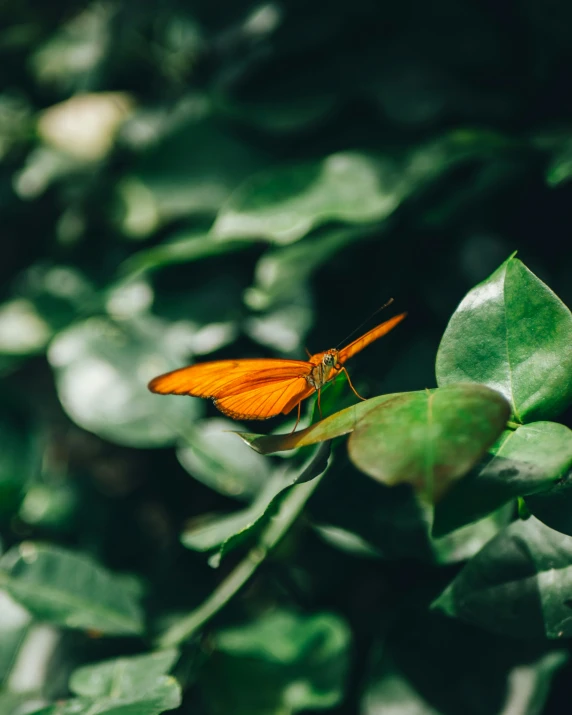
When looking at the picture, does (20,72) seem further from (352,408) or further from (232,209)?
(352,408)

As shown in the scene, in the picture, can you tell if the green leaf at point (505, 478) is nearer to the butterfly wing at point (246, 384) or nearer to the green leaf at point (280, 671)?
the butterfly wing at point (246, 384)

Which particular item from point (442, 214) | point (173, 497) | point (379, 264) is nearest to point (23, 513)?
point (173, 497)

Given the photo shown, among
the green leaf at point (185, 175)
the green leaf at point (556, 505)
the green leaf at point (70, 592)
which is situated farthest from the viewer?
the green leaf at point (185, 175)

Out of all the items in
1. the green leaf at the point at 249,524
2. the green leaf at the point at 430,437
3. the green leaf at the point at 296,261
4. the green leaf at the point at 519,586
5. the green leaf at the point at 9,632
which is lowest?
the green leaf at the point at 9,632

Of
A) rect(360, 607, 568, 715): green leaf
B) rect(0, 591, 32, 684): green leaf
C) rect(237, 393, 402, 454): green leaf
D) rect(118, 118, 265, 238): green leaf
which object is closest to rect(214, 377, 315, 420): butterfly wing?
rect(237, 393, 402, 454): green leaf

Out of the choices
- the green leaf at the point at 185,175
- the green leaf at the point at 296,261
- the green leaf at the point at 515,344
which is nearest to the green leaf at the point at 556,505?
the green leaf at the point at 515,344

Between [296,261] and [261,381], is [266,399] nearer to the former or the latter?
[261,381]
